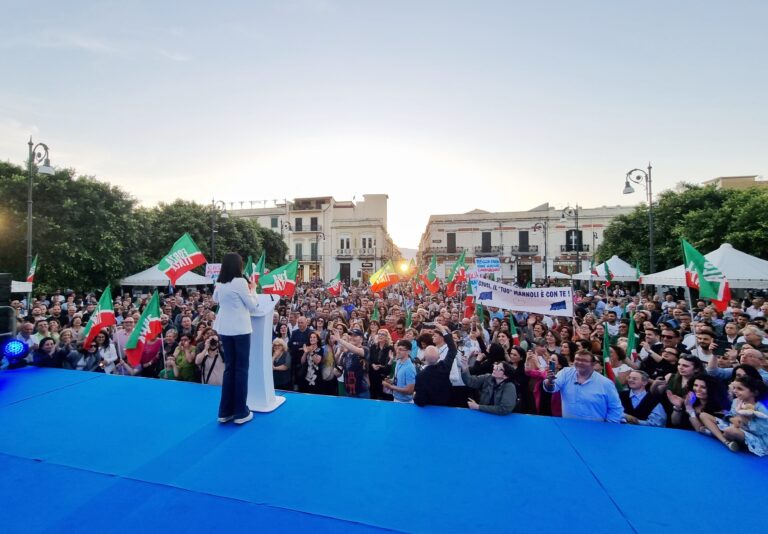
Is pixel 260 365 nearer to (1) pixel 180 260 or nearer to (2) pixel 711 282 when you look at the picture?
(1) pixel 180 260

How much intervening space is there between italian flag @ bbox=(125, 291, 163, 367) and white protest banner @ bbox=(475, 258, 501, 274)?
11.5m

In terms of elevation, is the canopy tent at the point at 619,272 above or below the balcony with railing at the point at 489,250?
below

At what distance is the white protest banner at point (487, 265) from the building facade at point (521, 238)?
29.7 m

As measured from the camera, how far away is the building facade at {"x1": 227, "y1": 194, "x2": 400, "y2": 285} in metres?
53.5

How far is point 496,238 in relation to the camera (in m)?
48.2

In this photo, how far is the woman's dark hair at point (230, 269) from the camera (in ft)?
11.9

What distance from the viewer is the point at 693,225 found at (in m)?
20.3

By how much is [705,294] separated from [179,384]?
9.57 meters

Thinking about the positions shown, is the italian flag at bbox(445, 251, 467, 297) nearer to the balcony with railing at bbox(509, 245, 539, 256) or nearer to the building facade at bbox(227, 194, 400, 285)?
the balcony with railing at bbox(509, 245, 539, 256)

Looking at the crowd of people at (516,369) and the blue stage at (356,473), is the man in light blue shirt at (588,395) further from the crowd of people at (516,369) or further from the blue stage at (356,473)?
the blue stage at (356,473)

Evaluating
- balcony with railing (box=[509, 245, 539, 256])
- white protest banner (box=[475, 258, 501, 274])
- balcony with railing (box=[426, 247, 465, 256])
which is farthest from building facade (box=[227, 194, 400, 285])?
white protest banner (box=[475, 258, 501, 274])

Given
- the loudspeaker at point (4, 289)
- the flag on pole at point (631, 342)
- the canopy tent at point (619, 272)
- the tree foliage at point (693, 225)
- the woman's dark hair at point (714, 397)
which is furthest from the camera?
the canopy tent at point (619, 272)

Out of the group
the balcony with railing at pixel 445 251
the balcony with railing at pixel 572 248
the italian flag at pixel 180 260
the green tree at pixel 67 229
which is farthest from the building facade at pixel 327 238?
the italian flag at pixel 180 260

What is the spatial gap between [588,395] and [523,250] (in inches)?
1831
